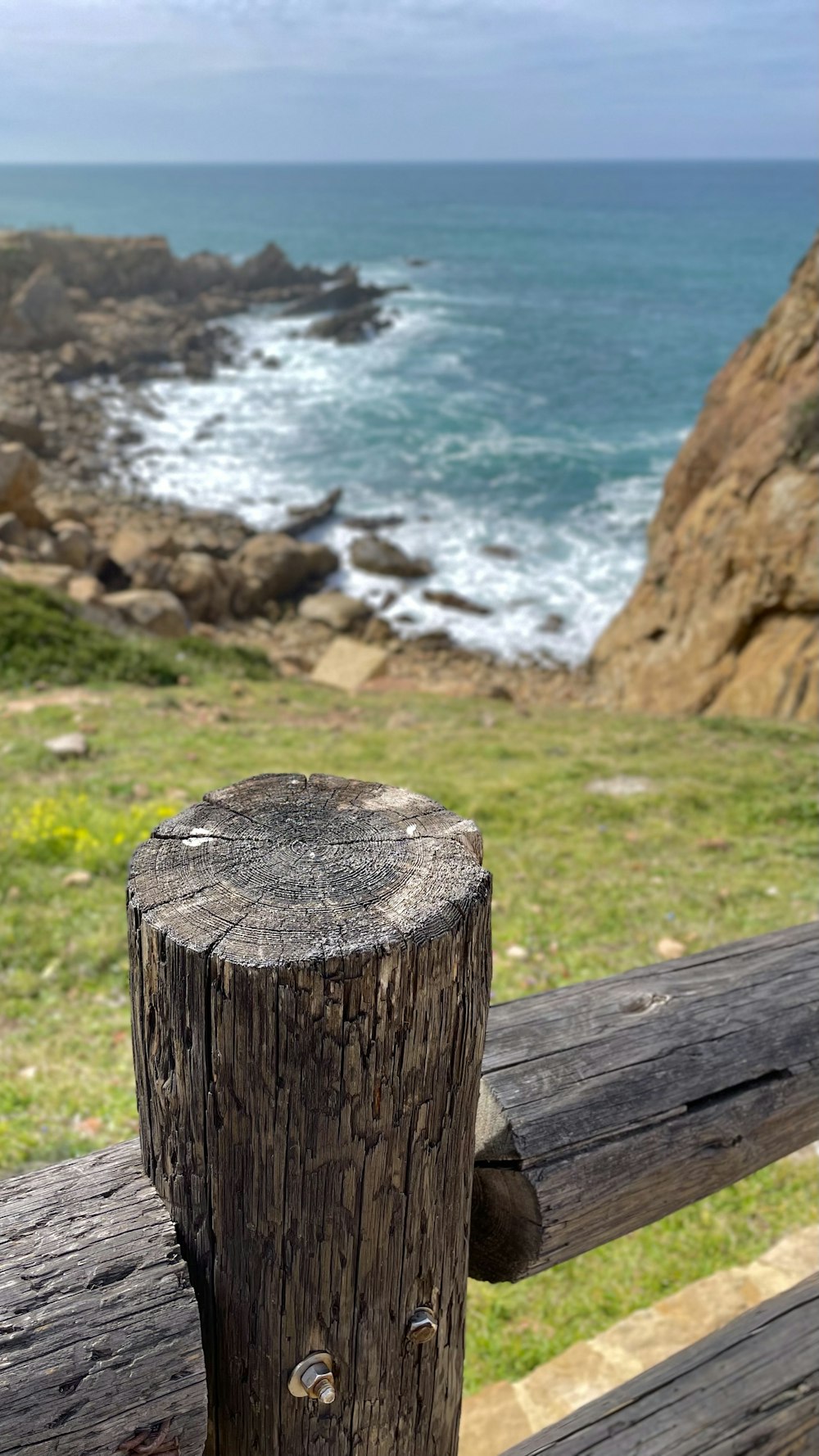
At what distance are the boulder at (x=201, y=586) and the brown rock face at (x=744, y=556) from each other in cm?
726

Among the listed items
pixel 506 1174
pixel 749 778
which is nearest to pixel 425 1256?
pixel 506 1174

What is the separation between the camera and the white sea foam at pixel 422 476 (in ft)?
68.8

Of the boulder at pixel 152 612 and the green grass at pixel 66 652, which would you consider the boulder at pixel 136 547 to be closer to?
the boulder at pixel 152 612

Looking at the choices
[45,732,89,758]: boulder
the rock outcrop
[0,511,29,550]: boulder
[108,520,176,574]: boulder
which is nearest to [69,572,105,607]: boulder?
[0,511,29,550]: boulder

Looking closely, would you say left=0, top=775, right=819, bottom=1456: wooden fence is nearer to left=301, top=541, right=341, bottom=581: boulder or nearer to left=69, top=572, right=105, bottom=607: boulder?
left=69, top=572, right=105, bottom=607: boulder

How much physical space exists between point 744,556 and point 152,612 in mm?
8563

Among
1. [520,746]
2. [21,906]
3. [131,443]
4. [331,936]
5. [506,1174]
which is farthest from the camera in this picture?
[131,443]

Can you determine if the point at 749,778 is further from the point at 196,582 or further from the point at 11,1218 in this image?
the point at 196,582

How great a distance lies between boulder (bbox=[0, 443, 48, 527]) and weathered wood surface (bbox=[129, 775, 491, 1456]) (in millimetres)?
18068

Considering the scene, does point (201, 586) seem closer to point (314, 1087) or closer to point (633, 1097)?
point (633, 1097)

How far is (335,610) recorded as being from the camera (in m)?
19.4

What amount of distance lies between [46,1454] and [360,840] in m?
0.84

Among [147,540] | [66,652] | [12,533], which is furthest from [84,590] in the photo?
[147,540]

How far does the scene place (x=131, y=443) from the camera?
98.2 ft
